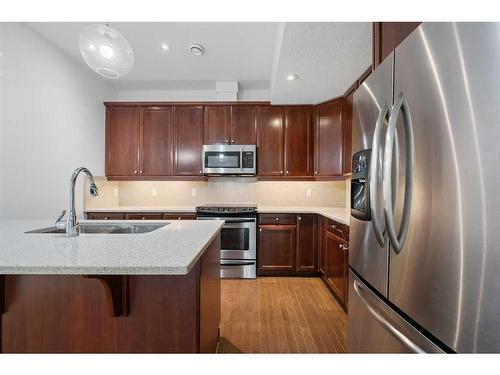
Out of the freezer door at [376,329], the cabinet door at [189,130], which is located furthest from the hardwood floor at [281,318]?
the cabinet door at [189,130]

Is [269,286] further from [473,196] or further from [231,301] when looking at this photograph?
[473,196]

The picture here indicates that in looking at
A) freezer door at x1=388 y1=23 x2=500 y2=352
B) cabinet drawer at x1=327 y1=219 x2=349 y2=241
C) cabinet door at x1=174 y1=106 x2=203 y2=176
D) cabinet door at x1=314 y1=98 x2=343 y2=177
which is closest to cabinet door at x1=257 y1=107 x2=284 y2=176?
cabinet door at x1=314 y1=98 x2=343 y2=177

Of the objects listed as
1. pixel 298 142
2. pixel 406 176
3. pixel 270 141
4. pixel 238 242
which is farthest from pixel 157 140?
pixel 406 176

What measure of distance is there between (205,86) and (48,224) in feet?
8.84

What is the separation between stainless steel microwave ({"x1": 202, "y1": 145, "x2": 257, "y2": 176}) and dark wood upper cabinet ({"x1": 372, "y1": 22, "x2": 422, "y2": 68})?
6.93ft

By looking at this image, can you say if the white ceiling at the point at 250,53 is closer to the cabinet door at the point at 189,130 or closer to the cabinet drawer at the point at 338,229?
the cabinet door at the point at 189,130

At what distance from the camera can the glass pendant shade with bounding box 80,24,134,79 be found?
1.44 metres

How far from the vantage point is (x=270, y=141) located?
11.3 ft

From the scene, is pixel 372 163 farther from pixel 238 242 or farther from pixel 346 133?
pixel 238 242

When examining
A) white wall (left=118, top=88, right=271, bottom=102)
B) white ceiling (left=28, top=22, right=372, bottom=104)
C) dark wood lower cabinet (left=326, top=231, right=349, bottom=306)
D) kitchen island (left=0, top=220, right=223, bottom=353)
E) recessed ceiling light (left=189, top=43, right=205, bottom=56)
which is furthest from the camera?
white wall (left=118, top=88, right=271, bottom=102)

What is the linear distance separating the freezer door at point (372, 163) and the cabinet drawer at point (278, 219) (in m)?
1.84

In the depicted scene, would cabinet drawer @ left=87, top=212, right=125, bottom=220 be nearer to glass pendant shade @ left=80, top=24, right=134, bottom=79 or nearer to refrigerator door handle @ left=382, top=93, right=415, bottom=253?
glass pendant shade @ left=80, top=24, right=134, bottom=79

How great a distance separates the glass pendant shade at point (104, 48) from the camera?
1.44 m
